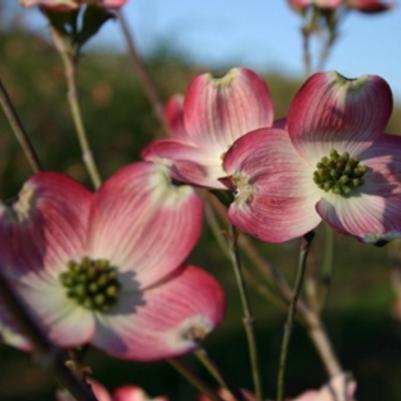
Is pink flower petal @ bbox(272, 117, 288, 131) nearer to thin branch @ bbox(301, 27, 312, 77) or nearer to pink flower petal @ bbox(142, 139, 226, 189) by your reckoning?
pink flower petal @ bbox(142, 139, 226, 189)

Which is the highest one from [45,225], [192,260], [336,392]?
[45,225]

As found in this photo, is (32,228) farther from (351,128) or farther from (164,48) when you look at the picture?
(164,48)

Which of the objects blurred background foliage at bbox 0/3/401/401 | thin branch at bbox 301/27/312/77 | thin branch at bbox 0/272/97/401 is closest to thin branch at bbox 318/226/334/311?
thin branch at bbox 301/27/312/77

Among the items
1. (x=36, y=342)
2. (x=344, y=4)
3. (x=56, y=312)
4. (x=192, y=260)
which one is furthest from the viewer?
(x=192, y=260)

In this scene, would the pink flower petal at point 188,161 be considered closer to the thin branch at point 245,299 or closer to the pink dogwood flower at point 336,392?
the thin branch at point 245,299

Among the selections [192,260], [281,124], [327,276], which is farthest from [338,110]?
[192,260]

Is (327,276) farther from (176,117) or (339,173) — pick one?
(339,173)
